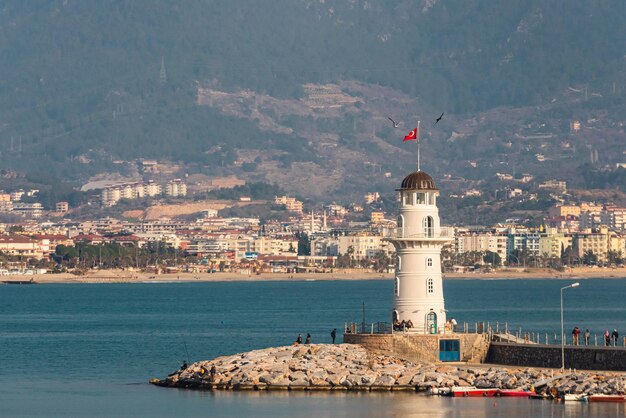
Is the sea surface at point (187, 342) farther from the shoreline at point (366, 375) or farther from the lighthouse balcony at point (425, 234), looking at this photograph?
the lighthouse balcony at point (425, 234)

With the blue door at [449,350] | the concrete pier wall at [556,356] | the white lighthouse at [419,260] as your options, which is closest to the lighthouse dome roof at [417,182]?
the white lighthouse at [419,260]

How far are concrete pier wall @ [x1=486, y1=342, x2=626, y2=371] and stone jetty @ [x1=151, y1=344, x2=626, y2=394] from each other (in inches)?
31.9

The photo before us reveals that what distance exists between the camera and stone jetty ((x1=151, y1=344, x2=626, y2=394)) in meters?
44.7

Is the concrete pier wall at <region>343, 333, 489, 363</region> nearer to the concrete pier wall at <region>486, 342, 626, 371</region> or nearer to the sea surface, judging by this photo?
the concrete pier wall at <region>486, 342, 626, 371</region>

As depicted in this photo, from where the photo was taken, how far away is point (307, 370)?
47.9 m

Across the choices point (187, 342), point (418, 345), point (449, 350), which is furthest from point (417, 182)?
point (187, 342)

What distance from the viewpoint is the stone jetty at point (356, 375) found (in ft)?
147

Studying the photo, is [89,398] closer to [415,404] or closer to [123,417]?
[123,417]

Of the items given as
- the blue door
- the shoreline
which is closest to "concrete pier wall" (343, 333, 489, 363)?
the blue door

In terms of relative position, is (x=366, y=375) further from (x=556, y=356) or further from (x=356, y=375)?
(x=556, y=356)

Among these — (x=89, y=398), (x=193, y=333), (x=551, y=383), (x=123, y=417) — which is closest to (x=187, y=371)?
(x=89, y=398)

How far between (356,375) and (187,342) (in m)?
28.3

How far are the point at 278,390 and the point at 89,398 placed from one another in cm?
555

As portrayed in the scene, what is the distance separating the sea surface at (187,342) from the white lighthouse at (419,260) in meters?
3.88
